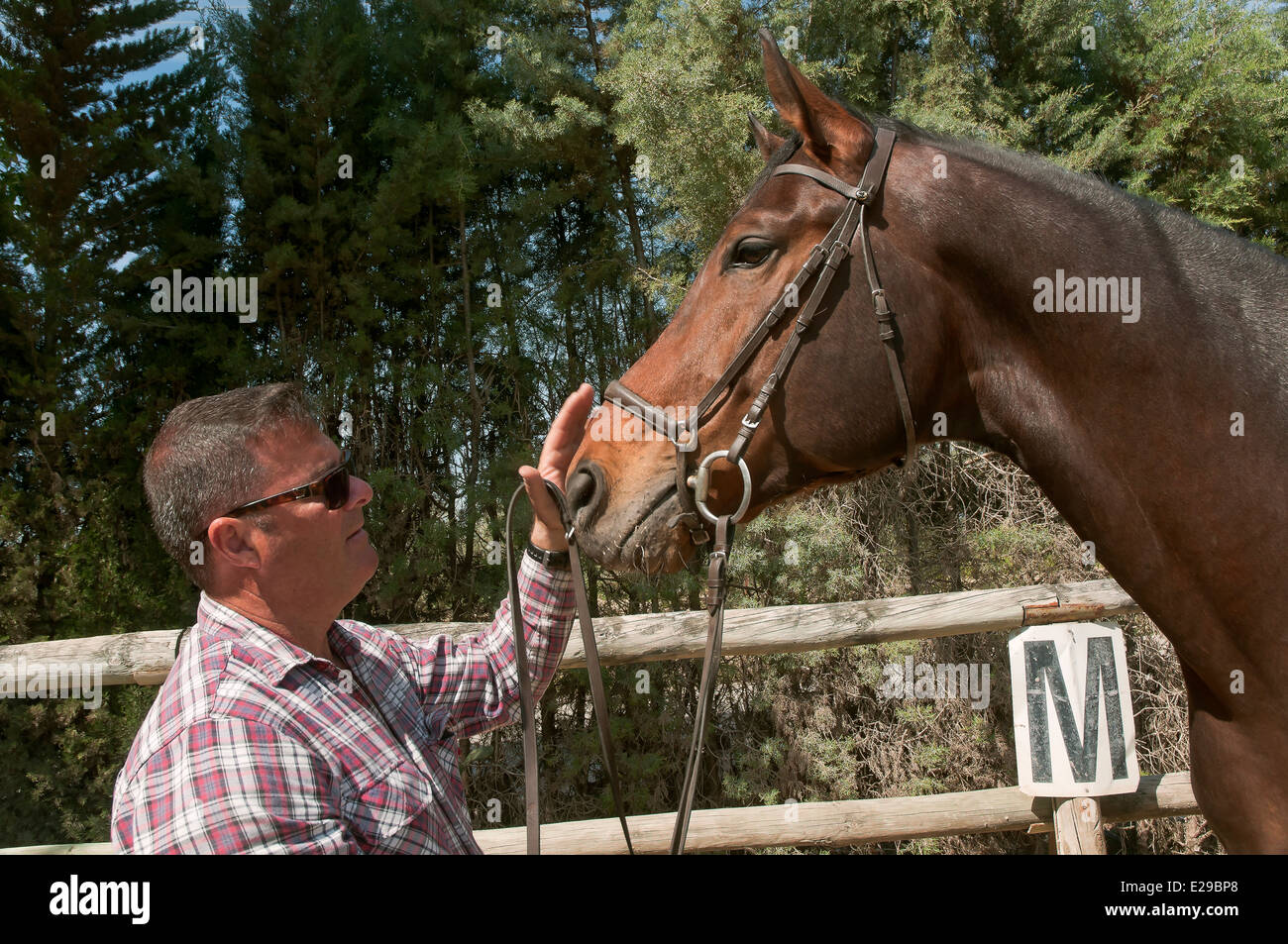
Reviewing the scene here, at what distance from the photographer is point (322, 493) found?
1.50m

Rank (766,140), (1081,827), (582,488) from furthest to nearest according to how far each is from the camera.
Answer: (1081,827), (766,140), (582,488)

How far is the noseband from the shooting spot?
168cm

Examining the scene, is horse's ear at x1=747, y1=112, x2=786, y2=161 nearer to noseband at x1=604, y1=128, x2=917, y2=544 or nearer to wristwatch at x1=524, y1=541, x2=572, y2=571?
noseband at x1=604, y1=128, x2=917, y2=544

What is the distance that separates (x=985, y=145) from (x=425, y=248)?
576 centimetres

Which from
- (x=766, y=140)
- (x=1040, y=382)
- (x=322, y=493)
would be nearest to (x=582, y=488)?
(x=322, y=493)

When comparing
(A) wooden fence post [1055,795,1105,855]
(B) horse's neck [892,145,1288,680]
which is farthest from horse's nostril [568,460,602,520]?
(A) wooden fence post [1055,795,1105,855]

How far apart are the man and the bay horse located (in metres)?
0.51

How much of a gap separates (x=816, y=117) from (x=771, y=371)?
0.61 m

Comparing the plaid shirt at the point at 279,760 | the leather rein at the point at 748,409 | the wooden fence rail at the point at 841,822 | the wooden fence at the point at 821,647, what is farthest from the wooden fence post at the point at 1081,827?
the plaid shirt at the point at 279,760

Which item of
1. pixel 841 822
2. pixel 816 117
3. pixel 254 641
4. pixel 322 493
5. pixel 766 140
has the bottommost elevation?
pixel 841 822

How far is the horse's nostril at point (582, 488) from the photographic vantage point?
5.60 ft

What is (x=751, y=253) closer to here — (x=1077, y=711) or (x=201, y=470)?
(x=201, y=470)

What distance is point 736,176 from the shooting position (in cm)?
522

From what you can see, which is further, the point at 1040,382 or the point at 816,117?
the point at 816,117
